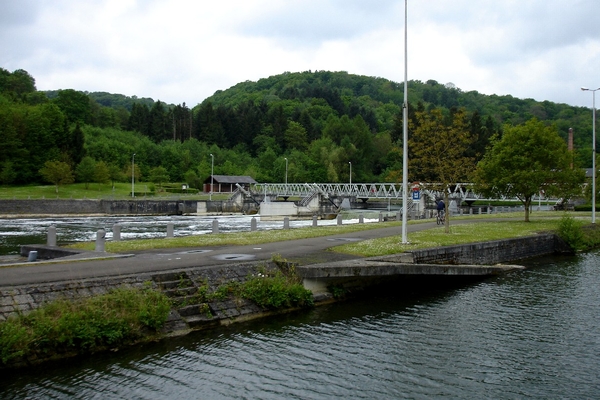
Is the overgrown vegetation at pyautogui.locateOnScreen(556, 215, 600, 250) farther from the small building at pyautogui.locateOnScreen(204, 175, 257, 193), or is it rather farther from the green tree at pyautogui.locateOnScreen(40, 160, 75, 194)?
the small building at pyautogui.locateOnScreen(204, 175, 257, 193)

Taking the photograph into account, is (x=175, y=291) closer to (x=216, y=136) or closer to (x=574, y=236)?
(x=574, y=236)

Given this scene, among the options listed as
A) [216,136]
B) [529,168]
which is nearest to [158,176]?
[216,136]

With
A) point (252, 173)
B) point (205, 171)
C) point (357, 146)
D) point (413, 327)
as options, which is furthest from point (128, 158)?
point (413, 327)

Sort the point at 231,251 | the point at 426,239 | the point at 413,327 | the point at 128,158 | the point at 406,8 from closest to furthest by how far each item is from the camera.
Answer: the point at 413,327 < the point at 231,251 < the point at 406,8 < the point at 426,239 < the point at 128,158

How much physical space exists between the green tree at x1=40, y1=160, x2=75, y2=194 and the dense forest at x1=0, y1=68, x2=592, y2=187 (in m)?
6.62

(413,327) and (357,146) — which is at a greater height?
(357,146)

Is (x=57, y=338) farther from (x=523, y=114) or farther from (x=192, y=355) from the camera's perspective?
(x=523, y=114)

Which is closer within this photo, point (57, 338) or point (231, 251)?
point (57, 338)

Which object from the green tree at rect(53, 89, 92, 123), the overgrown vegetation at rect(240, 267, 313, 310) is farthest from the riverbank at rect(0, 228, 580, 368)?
the green tree at rect(53, 89, 92, 123)

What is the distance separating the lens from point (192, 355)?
40.5 ft

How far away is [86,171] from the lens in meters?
105

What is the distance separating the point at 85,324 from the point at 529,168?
37.2 meters

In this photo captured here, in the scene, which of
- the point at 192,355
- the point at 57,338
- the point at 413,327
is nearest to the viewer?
the point at 57,338

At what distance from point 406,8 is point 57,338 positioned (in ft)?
66.7
